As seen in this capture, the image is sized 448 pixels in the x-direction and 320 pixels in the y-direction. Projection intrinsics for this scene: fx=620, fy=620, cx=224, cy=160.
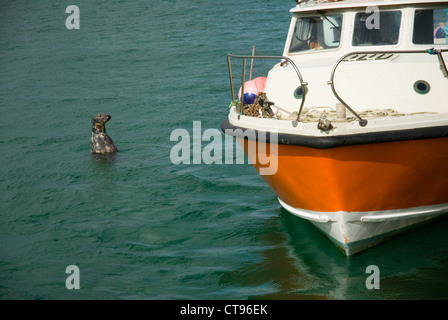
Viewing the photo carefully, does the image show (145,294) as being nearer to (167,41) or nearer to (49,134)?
(49,134)

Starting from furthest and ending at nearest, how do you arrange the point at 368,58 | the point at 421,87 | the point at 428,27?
the point at 428,27
the point at 368,58
the point at 421,87

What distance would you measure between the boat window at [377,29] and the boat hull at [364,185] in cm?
178

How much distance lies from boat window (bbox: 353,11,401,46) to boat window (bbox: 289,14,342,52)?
0.96ft

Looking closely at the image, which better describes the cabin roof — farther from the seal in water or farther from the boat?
the seal in water

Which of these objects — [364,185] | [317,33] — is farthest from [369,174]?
[317,33]

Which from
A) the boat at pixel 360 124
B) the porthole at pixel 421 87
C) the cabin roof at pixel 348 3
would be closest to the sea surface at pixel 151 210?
the boat at pixel 360 124

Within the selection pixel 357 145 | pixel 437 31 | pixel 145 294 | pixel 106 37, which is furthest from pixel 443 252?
pixel 106 37

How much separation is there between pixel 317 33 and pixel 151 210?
3503 mm

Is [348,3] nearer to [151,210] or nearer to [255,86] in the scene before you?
[255,86]

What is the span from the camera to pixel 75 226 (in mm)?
8789

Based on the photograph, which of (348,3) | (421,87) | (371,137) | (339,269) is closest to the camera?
(371,137)

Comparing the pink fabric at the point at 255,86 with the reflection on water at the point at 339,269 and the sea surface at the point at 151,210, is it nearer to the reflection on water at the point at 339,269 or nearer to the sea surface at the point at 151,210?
the sea surface at the point at 151,210

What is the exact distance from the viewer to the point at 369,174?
6691 mm

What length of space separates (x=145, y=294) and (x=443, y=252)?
3.55 meters
